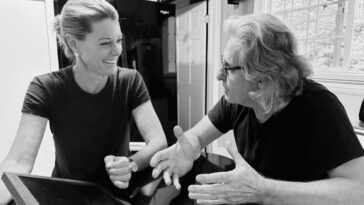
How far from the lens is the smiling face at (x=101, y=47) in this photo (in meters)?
0.98

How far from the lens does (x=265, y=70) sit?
2.77 feet

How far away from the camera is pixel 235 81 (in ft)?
3.00

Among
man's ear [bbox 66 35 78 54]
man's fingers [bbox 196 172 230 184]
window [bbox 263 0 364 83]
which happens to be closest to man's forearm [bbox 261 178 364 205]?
man's fingers [bbox 196 172 230 184]

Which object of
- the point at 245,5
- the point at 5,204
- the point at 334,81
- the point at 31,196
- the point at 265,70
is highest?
the point at 245,5

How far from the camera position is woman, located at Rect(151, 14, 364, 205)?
0.72m

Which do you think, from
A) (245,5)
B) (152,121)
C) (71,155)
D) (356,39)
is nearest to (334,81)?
(356,39)

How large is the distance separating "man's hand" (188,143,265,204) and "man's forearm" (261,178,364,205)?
3cm

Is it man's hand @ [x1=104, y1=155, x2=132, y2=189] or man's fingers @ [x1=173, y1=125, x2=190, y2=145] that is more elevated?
man's fingers @ [x1=173, y1=125, x2=190, y2=145]

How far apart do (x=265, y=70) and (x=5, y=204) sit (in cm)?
91

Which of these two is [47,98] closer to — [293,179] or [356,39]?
[293,179]

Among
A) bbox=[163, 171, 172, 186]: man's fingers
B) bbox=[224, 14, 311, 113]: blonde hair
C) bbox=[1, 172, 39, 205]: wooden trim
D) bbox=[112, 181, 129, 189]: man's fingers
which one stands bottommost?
bbox=[163, 171, 172, 186]: man's fingers

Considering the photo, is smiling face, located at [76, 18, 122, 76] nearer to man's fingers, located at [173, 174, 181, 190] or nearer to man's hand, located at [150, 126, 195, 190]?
man's hand, located at [150, 126, 195, 190]

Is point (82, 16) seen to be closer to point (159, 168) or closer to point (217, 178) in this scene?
point (159, 168)

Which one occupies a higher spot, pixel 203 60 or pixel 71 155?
pixel 203 60
